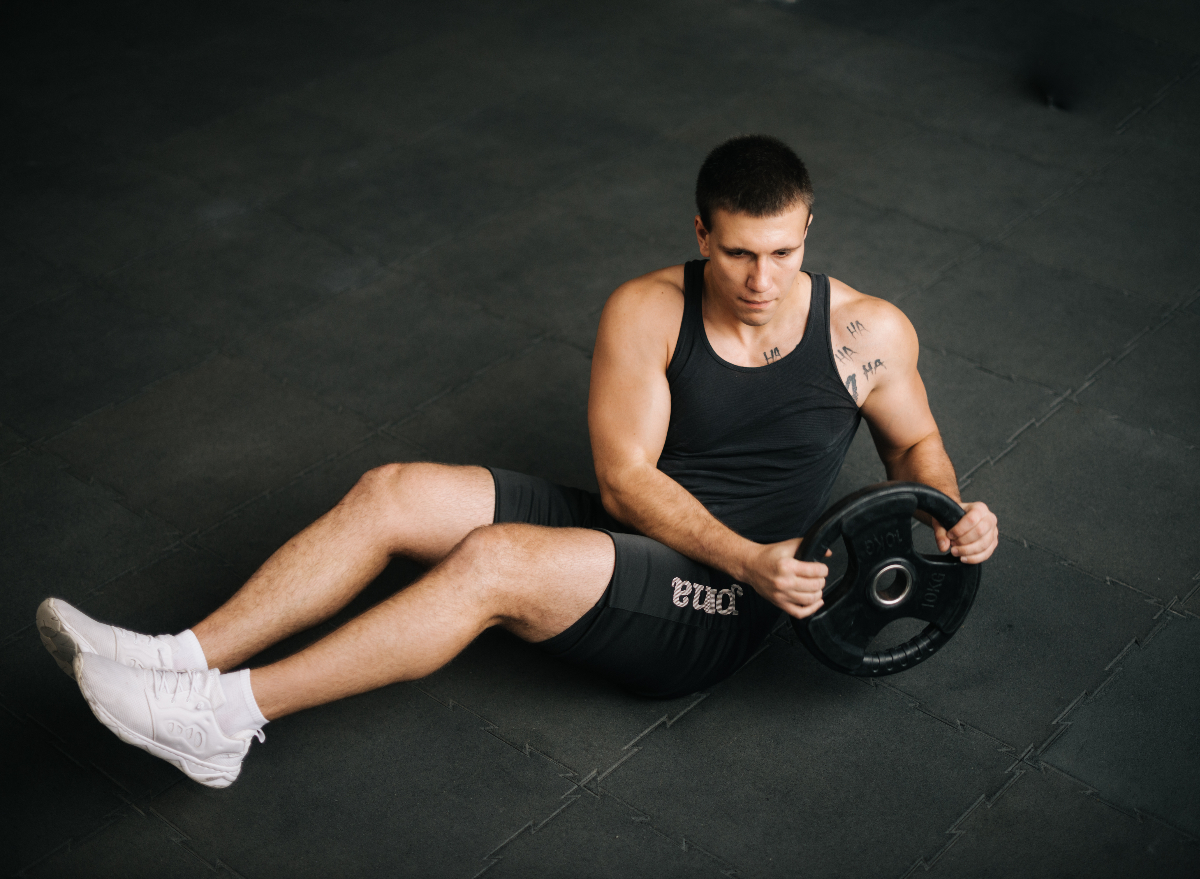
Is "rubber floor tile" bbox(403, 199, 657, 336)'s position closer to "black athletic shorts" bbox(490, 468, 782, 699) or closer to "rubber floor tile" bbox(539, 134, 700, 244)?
"rubber floor tile" bbox(539, 134, 700, 244)

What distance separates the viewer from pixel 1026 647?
254cm

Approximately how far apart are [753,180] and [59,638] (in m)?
1.56

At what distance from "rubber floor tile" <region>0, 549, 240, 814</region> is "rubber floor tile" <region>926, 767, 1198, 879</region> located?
1.57 metres

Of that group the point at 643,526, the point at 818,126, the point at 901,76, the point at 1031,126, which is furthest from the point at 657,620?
the point at 901,76

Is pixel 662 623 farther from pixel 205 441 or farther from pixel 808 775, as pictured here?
pixel 205 441

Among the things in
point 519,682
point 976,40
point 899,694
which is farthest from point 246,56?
point 899,694

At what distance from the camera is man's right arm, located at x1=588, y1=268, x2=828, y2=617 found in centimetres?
221

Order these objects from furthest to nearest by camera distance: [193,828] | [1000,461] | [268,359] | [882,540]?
[268,359] → [1000,461] → [193,828] → [882,540]

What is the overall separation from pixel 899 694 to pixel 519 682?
0.83m

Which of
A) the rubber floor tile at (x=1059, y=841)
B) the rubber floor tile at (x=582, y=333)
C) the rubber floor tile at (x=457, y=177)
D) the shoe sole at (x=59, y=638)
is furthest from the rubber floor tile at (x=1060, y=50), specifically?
the shoe sole at (x=59, y=638)

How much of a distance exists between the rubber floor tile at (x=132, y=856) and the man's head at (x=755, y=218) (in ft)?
4.85

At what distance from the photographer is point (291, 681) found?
2.05 metres

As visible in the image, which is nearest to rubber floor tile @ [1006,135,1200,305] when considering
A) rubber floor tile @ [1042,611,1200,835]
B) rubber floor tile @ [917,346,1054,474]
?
rubber floor tile @ [917,346,1054,474]

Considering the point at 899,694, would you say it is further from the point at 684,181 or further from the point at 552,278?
the point at 684,181
